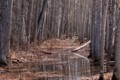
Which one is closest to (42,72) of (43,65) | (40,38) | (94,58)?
(43,65)

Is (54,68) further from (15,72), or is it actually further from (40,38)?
(40,38)

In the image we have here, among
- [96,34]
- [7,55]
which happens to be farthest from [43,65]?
[96,34]

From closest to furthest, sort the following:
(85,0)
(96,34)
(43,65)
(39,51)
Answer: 1. (43,65)
2. (96,34)
3. (39,51)
4. (85,0)

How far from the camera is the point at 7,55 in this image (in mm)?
14188

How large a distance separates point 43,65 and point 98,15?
412 centimetres

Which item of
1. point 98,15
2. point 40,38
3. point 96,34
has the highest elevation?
point 98,15

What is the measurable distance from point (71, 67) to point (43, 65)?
1.50 m

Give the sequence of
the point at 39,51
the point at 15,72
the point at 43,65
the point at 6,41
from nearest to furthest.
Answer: the point at 15,72 → the point at 6,41 → the point at 43,65 → the point at 39,51

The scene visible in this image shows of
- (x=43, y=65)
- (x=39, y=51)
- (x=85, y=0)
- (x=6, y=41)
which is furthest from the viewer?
(x=85, y=0)

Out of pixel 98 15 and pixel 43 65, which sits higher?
pixel 98 15

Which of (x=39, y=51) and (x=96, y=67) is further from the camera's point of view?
(x=39, y=51)

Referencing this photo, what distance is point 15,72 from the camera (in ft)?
42.1

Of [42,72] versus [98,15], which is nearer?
A: [42,72]

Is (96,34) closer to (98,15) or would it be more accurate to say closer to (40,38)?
(98,15)
